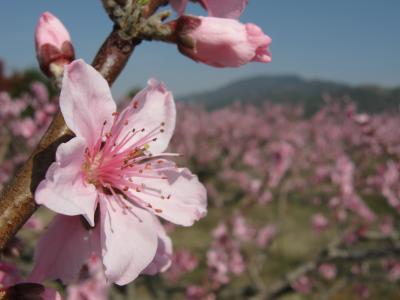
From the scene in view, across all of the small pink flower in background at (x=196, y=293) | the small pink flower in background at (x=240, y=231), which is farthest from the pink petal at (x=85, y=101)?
the small pink flower in background at (x=240, y=231)

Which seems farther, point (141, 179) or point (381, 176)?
point (381, 176)

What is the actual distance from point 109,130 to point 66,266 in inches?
11.5

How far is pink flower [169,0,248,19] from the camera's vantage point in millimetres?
987

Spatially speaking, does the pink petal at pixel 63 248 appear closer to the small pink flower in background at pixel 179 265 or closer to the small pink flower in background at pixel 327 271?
the small pink flower in background at pixel 179 265

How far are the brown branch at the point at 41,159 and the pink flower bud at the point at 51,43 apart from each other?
0.48 feet

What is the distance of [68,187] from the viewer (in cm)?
78

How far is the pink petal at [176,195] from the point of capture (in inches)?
39.4

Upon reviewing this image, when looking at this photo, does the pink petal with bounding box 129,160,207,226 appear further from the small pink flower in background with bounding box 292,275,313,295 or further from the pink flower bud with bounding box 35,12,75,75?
the small pink flower in background with bounding box 292,275,313,295

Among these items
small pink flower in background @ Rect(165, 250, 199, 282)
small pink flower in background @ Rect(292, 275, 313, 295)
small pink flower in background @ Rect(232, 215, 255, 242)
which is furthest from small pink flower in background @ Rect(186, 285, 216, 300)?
small pink flower in background @ Rect(165, 250, 199, 282)

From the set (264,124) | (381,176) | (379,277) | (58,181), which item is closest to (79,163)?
(58,181)

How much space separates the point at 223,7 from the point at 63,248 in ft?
1.98

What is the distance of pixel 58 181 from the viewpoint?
0.74m

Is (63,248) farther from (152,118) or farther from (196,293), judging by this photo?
(196,293)

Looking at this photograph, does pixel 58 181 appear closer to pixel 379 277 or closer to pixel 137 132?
pixel 137 132
